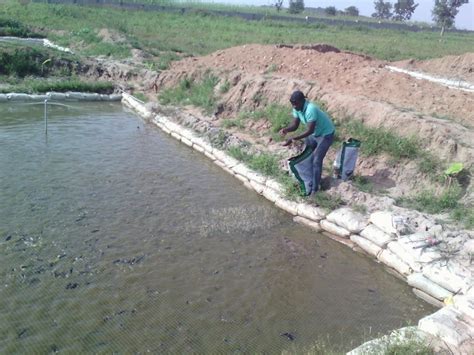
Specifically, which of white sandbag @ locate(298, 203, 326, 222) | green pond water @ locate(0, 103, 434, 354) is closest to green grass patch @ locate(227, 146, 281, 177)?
green pond water @ locate(0, 103, 434, 354)

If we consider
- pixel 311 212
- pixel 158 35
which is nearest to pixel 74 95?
pixel 311 212

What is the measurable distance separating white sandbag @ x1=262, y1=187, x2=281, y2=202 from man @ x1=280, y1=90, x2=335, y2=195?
615 mm

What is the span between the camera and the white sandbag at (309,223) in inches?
290

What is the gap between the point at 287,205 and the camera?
792cm

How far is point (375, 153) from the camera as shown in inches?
342

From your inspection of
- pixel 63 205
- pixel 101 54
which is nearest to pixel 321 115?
pixel 63 205

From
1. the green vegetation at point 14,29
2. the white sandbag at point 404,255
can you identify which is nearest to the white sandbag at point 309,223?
the white sandbag at point 404,255

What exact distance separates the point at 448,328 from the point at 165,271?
127 inches

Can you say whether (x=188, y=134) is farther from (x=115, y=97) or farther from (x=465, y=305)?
(x=465, y=305)

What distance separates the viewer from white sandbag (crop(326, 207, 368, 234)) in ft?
22.7

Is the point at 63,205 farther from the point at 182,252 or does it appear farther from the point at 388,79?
the point at 388,79

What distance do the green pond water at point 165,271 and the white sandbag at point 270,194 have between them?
175 mm

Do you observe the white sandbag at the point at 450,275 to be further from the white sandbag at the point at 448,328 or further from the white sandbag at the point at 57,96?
the white sandbag at the point at 57,96

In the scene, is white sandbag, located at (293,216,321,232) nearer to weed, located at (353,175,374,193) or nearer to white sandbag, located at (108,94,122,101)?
weed, located at (353,175,374,193)
